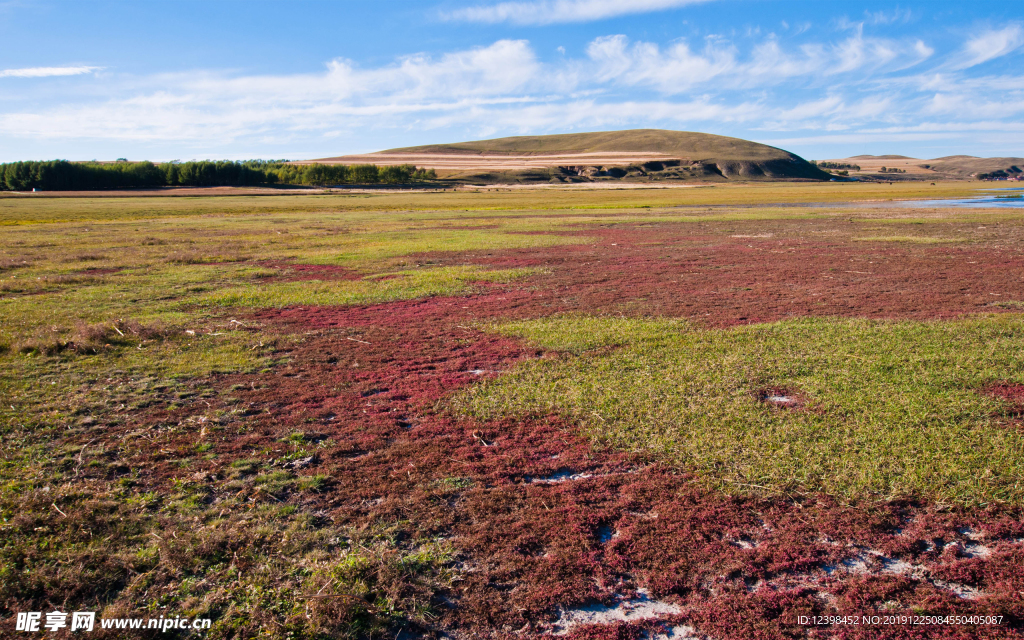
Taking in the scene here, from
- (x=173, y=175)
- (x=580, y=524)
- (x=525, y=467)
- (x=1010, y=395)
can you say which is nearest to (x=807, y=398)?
(x=1010, y=395)

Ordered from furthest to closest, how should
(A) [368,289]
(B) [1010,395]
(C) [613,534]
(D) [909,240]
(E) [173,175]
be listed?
(E) [173,175] < (D) [909,240] < (A) [368,289] < (B) [1010,395] < (C) [613,534]

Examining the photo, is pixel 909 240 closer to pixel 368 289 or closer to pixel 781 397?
pixel 781 397

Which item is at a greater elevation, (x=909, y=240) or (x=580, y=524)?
(x=909, y=240)

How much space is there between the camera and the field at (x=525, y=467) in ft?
16.9

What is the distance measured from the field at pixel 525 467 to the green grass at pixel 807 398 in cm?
6

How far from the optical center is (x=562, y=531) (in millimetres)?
6219

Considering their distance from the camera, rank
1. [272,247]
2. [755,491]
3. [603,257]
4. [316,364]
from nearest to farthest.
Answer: [755,491], [316,364], [603,257], [272,247]

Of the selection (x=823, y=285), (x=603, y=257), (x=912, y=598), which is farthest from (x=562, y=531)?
(x=603, y=257)

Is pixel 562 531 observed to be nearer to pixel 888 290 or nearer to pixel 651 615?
pixel 651 615

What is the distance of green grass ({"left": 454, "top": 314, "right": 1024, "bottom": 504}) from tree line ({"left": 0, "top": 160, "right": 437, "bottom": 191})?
539ft

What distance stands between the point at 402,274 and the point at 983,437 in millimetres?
21515

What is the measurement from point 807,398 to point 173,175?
593ft

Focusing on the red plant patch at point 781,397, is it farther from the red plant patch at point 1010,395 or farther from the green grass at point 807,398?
the red plant patch at point 1010,395

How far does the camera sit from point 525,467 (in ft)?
25.3
